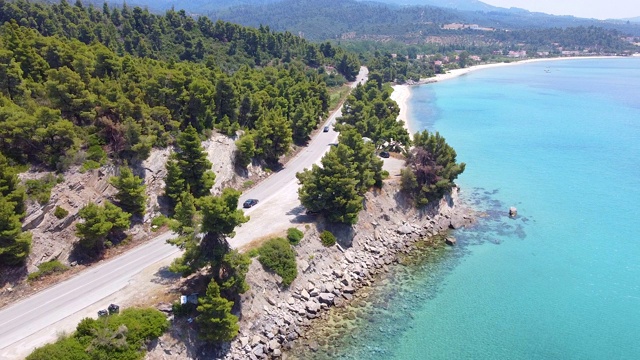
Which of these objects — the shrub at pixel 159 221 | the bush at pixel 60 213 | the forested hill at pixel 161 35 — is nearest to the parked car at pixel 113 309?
the bush at pixel 60 213

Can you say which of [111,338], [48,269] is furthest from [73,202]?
[111,338]

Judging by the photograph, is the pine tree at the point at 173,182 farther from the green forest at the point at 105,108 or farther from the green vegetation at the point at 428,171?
the green vegetation at the point at 428,171

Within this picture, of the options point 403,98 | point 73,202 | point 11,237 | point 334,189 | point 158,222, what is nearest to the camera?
point 11,237

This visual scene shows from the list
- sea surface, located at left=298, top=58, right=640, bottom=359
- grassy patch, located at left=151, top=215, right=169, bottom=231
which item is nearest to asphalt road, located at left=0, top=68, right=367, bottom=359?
grassy patch, located at left=151, top=215, right=169, bottom=231

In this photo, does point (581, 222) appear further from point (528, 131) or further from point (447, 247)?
point (528, 131)

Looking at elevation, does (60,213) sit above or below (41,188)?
below

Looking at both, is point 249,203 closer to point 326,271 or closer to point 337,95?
point 326,271

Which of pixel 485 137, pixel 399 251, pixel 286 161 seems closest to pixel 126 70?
pixel 286 161
